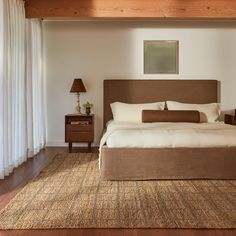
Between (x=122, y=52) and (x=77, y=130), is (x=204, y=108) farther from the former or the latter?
(x=77, y=130)

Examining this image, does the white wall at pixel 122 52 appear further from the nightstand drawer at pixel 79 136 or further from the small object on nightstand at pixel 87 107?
the nightstand drawer at pixel 79 136

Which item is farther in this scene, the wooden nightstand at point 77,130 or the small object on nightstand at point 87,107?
the small object on nightstand at point 87,107

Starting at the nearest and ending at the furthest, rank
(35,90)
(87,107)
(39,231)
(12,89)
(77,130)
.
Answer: (39,231) → (12,89) → (35,90) → (77,130) → (87,107)

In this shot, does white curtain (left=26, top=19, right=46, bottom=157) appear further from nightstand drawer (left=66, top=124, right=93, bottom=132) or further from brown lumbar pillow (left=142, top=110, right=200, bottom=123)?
brown lumbar pillow (left=142, top=110, right=200, bottom=123)

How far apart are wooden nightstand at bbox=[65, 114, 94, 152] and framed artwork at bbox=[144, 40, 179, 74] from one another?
58.0 inches

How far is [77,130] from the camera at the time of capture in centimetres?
595

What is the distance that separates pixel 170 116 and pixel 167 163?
1788mm

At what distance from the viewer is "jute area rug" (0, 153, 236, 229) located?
2.58 metres

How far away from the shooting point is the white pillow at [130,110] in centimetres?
575

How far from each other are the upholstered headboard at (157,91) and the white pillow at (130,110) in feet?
0.91

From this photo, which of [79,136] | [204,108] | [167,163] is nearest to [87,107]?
[79,136]

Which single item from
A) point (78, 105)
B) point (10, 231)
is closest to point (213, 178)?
point (10, 231)

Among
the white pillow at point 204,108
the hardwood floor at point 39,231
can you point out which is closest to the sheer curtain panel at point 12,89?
the hardwood floor at point 39,231

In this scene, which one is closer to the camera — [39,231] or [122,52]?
[39,231]
